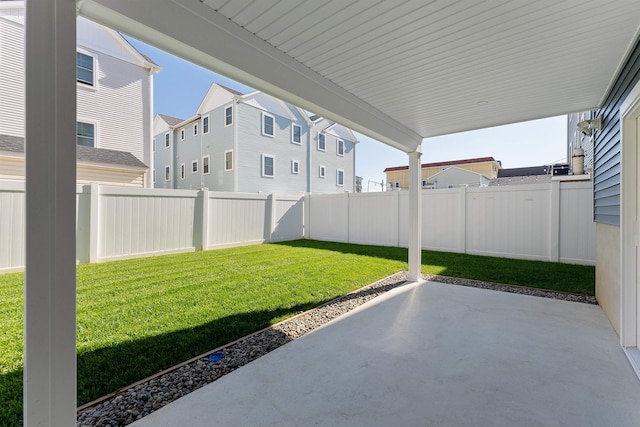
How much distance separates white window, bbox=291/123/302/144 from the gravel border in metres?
11.7

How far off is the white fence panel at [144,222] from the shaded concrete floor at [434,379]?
223 inches

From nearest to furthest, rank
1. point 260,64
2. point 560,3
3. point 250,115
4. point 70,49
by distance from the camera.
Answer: point 70,49 → point 560,3 → point 260,64 → point 250,115

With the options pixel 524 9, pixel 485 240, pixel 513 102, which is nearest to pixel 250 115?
pixel 485 240

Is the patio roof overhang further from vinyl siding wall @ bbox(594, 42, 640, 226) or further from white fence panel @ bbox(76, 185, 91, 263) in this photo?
white fence panel @ bbox(76, 185, 91, 263)

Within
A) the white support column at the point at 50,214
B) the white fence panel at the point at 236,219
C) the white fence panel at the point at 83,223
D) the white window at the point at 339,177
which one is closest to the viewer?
the white support column at the point at 50,214

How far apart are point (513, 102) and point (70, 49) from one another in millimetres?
4351

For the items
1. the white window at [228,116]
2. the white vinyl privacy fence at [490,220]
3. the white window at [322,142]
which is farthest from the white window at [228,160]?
the white vinyl privacy fence at [490,220]

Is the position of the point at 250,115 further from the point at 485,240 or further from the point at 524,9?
the point at 524,9

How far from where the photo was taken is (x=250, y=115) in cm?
1296

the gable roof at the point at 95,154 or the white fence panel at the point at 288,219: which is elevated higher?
the gable roof at the point at 95,154

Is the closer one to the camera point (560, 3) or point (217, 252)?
point (560, 3)

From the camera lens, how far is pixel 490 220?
748cm

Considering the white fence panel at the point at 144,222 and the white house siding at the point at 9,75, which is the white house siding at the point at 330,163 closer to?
the white fence panel at the point at 144,222

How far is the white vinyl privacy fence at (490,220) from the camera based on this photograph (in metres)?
6.35
